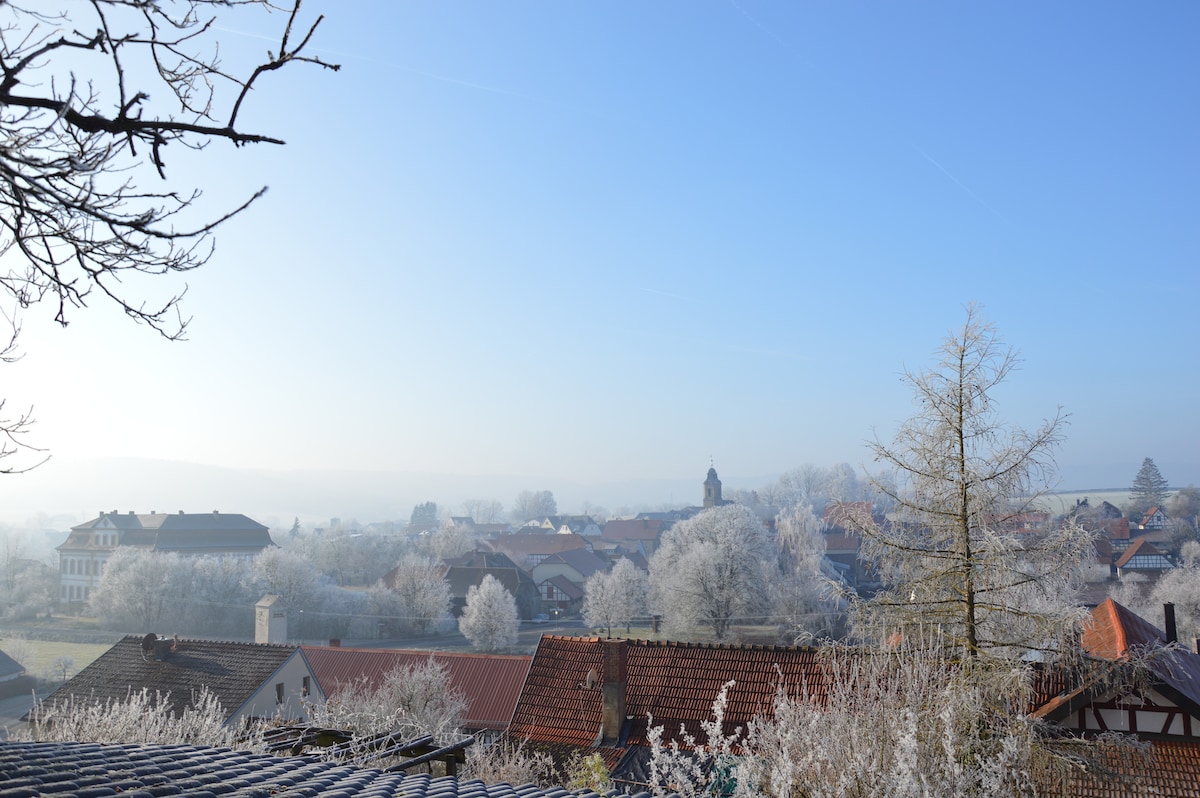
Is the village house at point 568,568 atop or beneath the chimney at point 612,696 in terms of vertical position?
beneath

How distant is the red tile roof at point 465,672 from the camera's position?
2794 centimetres

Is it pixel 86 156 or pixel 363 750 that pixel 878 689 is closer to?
pixel 363 750

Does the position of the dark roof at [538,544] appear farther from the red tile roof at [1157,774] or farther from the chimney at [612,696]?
the red tile roof at [1157,774]

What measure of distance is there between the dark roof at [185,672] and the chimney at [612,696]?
11.5 metres

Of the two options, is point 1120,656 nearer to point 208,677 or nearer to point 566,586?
point 208,677

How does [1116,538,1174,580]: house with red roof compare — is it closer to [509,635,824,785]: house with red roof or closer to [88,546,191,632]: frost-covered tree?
[509,635,824,785]: house with red roof

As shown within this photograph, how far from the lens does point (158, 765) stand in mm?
4715

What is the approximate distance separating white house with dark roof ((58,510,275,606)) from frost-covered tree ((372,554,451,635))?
22.9 metres

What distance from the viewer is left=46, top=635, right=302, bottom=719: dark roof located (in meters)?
25.2

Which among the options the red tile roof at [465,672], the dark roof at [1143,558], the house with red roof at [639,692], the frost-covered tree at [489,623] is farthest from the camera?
the dark roof at [1143,558]

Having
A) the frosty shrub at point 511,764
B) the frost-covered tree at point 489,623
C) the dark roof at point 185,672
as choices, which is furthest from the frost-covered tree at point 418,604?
the frosty shrub at point 511,764

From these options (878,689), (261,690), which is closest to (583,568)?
(261,690)

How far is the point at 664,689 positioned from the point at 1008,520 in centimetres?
985

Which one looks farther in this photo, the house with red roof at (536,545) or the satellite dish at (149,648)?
the house with red roof at (536,545)
